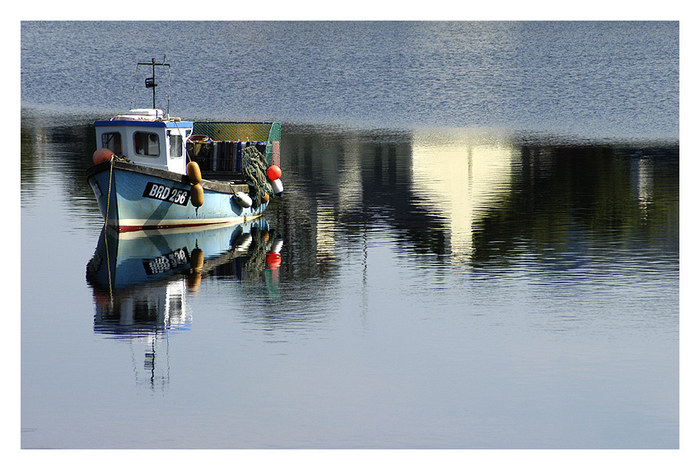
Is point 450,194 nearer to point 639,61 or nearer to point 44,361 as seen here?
point 44,361

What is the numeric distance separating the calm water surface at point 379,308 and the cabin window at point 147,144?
2808 millimetres

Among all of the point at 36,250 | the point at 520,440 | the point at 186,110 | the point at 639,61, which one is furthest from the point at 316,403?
the point at 639,61

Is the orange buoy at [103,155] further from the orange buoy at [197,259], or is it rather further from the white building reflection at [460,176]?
the white building reflection at [460,176]

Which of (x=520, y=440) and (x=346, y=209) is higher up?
(x=346, y=209)

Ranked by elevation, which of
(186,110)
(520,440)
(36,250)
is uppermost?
(186,110)

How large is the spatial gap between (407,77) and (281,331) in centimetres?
7263

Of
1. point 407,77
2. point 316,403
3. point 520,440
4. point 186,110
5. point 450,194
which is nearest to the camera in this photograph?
point 520,440

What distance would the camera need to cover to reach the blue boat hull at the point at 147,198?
34.1m

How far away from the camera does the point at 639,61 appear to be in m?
98.3

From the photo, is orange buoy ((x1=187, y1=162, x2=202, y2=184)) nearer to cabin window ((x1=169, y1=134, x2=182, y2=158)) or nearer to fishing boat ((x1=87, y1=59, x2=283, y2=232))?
fishing boat ((x1=87, y1=59, x2=283, y2=232))

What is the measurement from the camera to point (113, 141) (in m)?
35.7

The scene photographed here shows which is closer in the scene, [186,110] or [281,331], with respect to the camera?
[281,331]

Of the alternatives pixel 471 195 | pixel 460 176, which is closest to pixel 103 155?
pixel 471 195

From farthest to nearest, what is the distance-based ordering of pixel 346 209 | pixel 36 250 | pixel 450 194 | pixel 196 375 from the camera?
pixel 450 194
pixel 346 209
pixel 36 250
pixel 196 375
